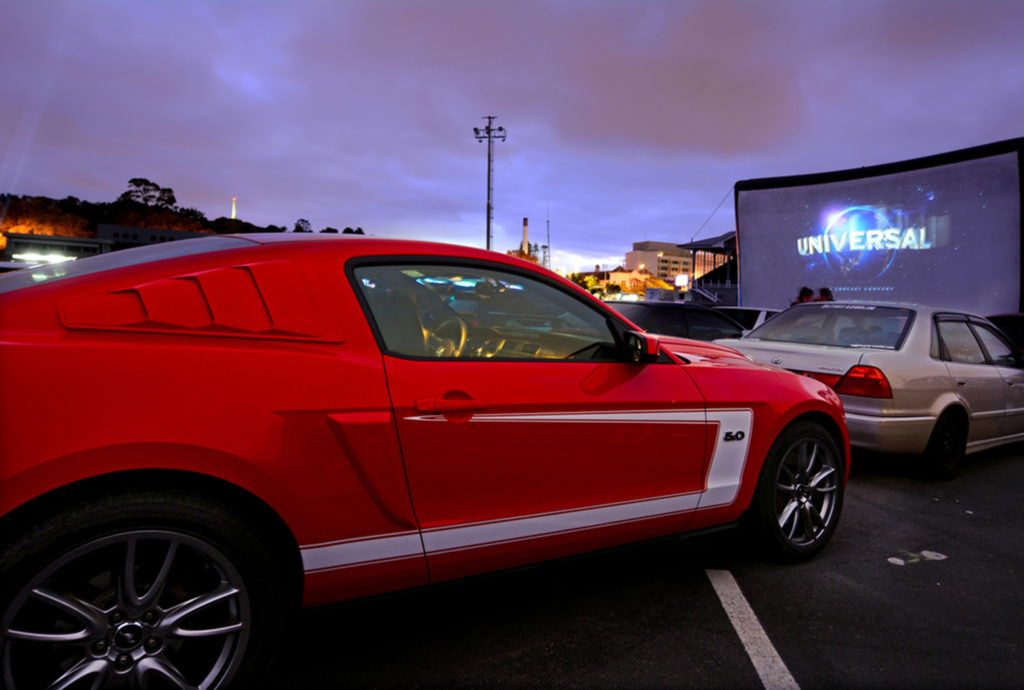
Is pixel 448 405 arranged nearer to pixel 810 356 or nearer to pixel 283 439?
pixel 283 439

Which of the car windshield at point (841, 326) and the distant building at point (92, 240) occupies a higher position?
the distant building at point (92, 240)

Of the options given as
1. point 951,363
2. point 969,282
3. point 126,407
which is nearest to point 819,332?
point 951,363

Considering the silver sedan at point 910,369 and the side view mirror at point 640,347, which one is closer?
the side view mirror at point 640,347

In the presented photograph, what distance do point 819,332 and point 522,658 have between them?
4428 mm

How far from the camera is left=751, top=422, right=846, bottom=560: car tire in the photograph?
9.86 ft

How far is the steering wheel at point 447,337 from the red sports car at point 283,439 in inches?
0.4

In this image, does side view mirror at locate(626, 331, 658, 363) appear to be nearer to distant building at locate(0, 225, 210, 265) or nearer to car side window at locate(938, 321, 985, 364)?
car side window at locate(938, 321, 985, 364)

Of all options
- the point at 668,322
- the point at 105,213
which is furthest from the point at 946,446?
the point at 105,213

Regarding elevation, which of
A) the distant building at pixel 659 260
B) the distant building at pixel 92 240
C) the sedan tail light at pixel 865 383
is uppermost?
the distant building at pixel 659 260

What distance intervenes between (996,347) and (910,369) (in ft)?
6.14

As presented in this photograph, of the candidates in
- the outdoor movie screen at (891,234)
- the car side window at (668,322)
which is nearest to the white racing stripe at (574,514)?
the car side window at (668,322)

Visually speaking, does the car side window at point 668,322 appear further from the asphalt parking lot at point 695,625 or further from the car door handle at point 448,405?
the car door handle at point 448,405

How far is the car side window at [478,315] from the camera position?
212 centimetres

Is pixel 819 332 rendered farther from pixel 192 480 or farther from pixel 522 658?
pixel 192 480
